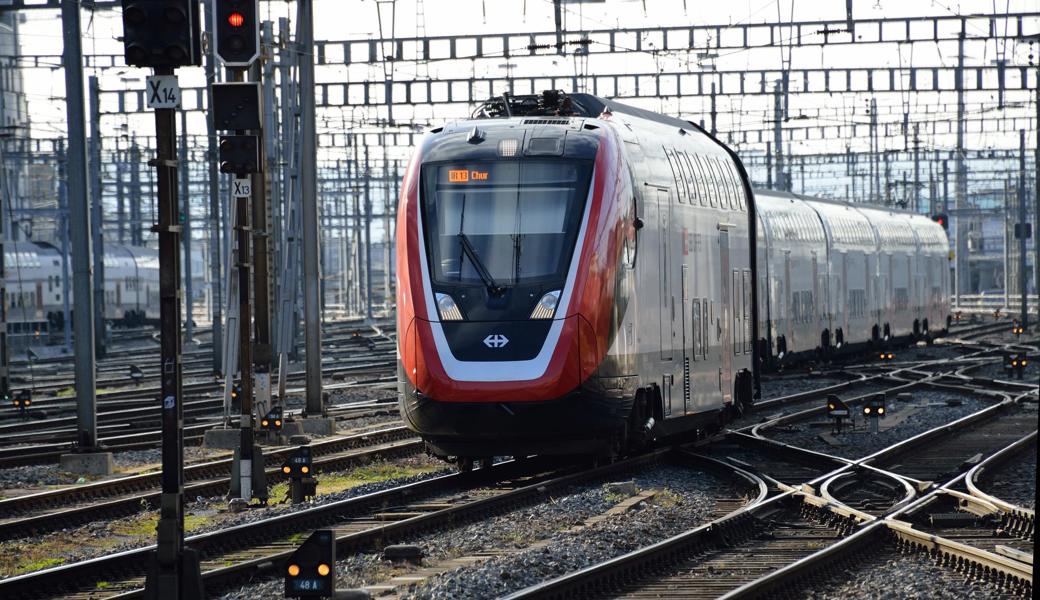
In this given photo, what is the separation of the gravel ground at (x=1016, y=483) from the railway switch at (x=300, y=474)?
22.3 ft

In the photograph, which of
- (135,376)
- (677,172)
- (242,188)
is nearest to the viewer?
(242,188)

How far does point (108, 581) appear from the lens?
468 inches

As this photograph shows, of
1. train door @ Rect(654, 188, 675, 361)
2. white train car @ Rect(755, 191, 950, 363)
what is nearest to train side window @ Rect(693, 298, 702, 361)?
train door @ Rect(654, 188, 675, 361)

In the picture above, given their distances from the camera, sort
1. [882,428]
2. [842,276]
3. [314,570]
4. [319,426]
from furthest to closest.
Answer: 1. [842,276]
2. [319,426]
3. [882,428]
4. [314,570]

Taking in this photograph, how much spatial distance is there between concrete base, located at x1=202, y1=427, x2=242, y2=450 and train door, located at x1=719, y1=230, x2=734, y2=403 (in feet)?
22.8

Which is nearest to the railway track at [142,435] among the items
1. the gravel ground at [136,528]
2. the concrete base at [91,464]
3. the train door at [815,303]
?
the concrete base at [91,464]

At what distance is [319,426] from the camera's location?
25.4m

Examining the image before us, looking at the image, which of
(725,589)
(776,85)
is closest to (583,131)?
(725,589)

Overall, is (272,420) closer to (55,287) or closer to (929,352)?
(929,352)

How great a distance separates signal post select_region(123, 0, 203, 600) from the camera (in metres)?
10.2

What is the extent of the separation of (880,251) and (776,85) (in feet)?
67.5

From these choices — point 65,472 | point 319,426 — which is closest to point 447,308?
point 65,472

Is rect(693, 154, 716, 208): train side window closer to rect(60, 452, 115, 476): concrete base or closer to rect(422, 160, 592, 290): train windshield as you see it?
rect(422, 160, 592, 290): train windshield

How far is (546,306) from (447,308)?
95 centimetres
